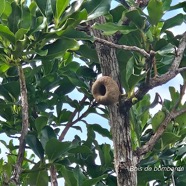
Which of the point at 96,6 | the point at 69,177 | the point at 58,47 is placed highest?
the point at 96,6

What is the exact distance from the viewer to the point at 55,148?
1.44 m

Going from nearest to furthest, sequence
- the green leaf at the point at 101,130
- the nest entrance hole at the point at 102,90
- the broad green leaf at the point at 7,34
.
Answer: the broad green leaf at the point at 7,34, the nest entrance hole at the point at 102,90, the green leaf at the point at 101,130

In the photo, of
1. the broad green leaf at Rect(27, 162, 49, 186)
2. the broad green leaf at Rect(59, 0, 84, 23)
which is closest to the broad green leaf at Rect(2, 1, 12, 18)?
the broad green leaf at Rect(59, 0, 84, 23)

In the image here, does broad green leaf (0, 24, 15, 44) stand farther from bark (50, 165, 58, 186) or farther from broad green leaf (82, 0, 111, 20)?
bark (50, 165, 58, 186)

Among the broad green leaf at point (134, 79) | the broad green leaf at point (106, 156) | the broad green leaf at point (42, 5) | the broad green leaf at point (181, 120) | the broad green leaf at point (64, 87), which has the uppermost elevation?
the broad green leaf at point (42, 5)

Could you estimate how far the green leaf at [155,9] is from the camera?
1325 mm

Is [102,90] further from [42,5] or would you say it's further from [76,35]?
[42,5]

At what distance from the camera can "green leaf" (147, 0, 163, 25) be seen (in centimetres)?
133

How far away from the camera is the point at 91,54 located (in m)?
1.51

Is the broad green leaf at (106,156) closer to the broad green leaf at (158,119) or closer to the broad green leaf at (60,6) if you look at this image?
the broad green leaf at (158,119)

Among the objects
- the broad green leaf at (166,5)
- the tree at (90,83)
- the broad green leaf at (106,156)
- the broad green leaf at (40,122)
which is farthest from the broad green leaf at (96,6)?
the broad green leaf at (106,156)

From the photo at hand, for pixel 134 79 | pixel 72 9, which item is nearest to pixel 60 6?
pixel 72 9

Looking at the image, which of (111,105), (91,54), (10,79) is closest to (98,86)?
(111,105)

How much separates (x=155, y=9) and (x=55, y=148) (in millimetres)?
463
